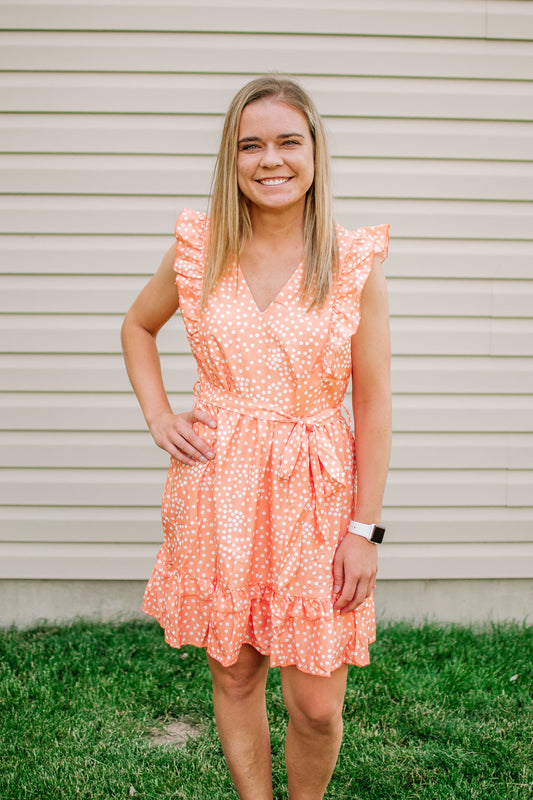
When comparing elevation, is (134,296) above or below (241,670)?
above

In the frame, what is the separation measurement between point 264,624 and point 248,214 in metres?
1.07

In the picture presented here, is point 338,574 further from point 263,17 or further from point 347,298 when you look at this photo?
point 263,17

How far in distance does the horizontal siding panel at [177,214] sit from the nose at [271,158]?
Result: 1472 mm

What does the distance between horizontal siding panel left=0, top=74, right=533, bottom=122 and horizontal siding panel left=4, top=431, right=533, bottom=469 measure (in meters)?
1.45

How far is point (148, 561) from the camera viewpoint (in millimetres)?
3381

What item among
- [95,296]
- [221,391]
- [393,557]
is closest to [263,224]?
[221,391]

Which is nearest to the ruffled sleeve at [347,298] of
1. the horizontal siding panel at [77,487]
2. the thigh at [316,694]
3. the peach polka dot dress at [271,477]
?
the peach polka dot dress at [271,477]

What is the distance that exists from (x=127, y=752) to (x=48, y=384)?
161 centimetres

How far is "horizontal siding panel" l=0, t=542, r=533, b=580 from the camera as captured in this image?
3363mm

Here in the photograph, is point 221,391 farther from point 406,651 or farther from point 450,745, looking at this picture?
point 406,651

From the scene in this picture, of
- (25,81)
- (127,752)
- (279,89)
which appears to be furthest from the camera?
(25,81)

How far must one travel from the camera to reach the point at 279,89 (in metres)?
1.73

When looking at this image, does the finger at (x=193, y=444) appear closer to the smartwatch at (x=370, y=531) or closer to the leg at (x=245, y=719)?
the smartwatch at (x=370, y=531)

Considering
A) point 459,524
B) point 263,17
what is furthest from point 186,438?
point 263,17
